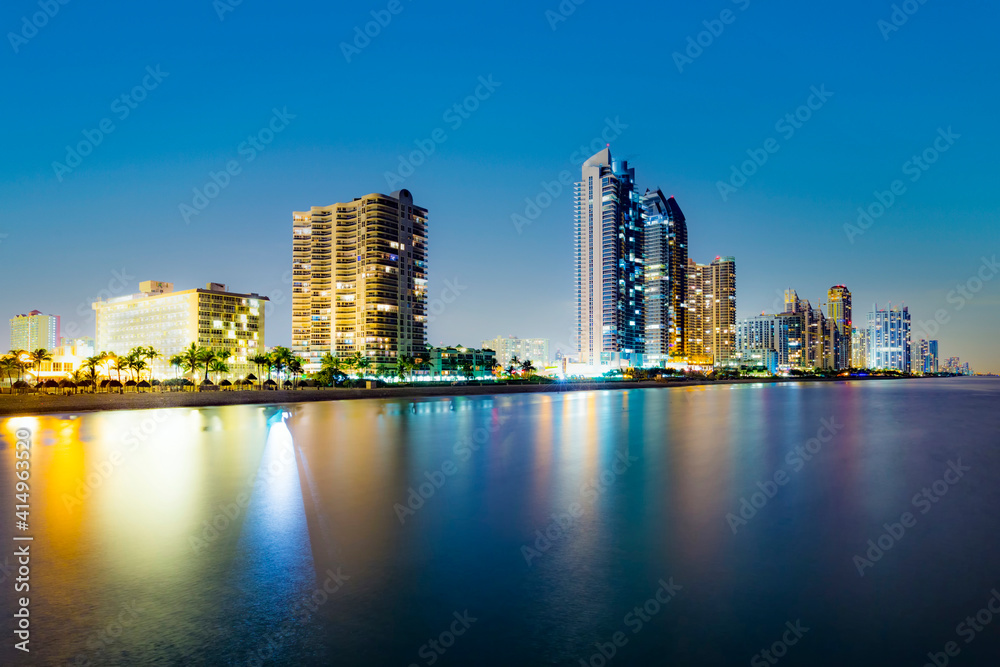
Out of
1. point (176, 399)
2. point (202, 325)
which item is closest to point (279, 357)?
point (176, 399)

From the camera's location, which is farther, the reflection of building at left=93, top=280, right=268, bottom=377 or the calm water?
the reflection of building at left=93, top=280, right=268, bottom=377

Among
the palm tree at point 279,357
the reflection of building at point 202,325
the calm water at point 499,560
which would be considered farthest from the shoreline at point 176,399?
the reflection of building at point 202,325

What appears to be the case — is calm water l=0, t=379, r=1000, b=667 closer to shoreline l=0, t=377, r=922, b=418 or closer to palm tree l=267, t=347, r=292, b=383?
shoreline l=0, t=377, r=922, b=418

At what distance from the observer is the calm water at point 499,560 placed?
8414 millimetres

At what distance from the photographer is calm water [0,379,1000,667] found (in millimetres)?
8414

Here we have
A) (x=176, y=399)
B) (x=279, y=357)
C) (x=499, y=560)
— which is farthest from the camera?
(x=279, y=357)

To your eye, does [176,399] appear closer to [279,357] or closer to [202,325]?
[279,357]

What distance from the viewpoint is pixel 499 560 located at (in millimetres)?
12422

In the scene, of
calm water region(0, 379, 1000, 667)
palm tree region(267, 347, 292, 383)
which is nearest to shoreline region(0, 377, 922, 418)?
palm tree region(267, 347, 292, 383)

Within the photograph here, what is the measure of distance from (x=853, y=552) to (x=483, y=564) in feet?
29.1

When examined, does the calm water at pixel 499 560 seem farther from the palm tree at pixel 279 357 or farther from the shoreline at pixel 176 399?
the palm tree at pixel 279 357

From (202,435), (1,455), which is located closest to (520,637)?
(1,455)

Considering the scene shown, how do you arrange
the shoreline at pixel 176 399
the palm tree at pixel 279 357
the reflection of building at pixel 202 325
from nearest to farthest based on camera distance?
the shoreline at pixel 176 399 → the palm tree at pixel 279 357 → the reflection of building at pixel 202 325

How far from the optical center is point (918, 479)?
75.9 ft
